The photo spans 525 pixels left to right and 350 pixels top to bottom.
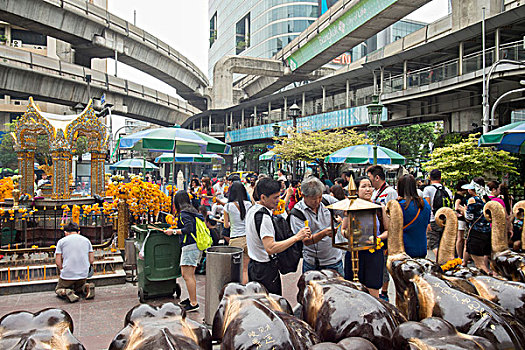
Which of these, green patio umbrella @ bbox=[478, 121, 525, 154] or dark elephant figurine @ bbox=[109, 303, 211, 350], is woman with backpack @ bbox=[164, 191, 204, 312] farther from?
green patio umbrella @ bbox=[478, 121, 525, 154]

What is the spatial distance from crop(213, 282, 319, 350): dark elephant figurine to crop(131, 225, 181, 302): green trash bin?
12.7 feet

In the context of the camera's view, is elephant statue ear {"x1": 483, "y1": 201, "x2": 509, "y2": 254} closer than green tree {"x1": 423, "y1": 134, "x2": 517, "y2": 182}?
Yes

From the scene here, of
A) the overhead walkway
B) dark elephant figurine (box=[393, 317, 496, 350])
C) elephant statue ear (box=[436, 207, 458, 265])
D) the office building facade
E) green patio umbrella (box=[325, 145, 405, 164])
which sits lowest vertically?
dark elephant figurine (box=[393, 317, 496, 350])

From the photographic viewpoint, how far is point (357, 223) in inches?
160

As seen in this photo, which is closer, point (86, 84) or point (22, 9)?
point (22, 9)

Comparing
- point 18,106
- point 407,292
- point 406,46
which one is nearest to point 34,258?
point 407,292

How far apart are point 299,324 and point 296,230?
2050 mm

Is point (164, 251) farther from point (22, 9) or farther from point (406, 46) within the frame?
point (406, 46)

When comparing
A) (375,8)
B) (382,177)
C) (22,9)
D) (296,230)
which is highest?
(375,8)

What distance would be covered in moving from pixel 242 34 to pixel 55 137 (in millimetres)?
75962

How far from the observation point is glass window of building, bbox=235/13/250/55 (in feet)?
255

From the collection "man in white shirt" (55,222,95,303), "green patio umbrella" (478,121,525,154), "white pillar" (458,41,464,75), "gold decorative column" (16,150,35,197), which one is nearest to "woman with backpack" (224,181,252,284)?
"man in white shirt" (55,222,95,303)

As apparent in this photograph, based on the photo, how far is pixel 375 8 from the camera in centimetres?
2408

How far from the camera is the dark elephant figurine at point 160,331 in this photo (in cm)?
224
